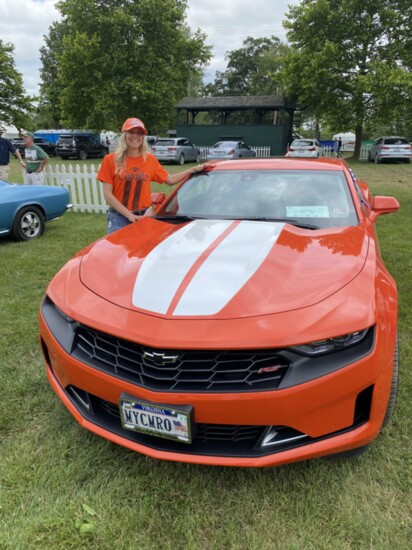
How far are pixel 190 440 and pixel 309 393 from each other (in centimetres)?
53

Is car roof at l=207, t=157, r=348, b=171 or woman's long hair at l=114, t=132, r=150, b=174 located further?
woman's long hair at l=114, t=132, r=150, b=174

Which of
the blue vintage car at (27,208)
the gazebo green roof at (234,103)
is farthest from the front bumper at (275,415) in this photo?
the gazebo green roof at (234,103)

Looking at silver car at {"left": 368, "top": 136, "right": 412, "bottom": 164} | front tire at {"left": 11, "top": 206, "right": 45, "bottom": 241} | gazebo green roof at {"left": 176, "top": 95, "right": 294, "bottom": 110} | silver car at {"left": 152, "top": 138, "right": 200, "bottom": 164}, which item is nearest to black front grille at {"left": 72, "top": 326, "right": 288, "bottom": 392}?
front tire at {"left": 11, "top": 206, "right": 45, "bottom": 241}

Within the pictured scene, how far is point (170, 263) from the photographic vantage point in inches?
87.0

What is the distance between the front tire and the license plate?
5279mm

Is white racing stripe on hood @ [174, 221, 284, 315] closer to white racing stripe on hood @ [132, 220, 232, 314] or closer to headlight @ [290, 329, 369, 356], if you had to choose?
white racing stripe on hood @ [132, 220, 232, 314]

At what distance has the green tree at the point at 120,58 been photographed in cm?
2517

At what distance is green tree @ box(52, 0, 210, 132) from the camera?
2517cm

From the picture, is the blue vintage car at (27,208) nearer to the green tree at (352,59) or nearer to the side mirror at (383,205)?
the side mirror at (383,205)

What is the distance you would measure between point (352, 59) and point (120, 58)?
45.5 ft

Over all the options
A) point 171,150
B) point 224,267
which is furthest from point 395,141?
point 224,267

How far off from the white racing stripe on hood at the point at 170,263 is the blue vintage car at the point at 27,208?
4.31m

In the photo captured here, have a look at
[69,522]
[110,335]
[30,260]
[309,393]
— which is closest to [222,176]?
[110,335]

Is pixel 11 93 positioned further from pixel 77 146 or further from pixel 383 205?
pixel 383 205
